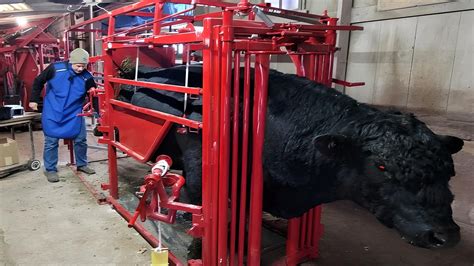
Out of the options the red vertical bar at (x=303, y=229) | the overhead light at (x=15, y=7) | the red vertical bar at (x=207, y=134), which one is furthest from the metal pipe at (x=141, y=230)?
the overhead light at (x=15, y=7)

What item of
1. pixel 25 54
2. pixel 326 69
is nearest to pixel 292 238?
pixel 326 69

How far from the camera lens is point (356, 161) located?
1.73 meters

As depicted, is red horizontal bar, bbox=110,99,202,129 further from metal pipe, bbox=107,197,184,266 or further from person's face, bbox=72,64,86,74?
person's face, bbox=72,64,86,74

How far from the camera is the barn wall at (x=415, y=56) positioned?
3609 mm

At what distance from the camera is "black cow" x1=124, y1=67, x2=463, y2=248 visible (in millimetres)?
1555

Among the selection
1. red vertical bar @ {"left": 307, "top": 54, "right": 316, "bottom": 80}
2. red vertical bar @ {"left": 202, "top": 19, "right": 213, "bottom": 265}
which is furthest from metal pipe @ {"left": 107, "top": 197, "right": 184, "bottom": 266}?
red vertical bar @ {"left": 307, "top": 54, "right": 316, "bottom": 80}

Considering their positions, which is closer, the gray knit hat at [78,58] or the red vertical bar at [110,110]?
the red vertical bar at [110,110]

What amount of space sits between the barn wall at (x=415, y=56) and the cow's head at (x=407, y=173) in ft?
7.78

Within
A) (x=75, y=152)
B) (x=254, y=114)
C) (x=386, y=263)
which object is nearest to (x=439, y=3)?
(x=386, y=263)

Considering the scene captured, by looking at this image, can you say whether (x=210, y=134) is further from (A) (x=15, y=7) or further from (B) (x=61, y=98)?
(A) (x=15, y=7)

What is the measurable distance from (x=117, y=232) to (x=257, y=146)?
1.93 m

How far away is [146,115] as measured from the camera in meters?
2.95

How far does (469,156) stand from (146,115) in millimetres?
2959

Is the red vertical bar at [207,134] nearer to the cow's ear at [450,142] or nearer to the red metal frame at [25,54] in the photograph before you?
the cow's ear at [450,142]
